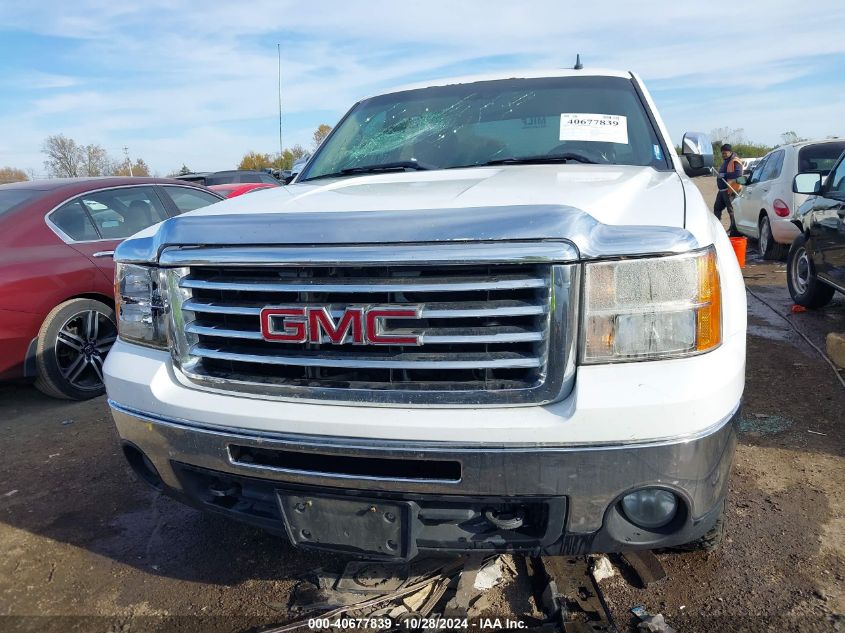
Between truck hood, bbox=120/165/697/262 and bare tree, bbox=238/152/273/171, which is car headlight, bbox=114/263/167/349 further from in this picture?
bare tree, bbox=238/152/273/171

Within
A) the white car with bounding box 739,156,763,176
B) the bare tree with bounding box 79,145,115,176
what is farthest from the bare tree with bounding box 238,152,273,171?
the white car with bounding box 739,156,763,176

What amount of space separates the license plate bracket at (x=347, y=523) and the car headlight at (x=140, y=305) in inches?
28.4

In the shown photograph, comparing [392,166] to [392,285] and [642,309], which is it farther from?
[642,309]

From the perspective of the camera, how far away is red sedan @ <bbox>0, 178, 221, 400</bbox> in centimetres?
432

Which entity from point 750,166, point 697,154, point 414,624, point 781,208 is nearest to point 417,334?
point 414,624

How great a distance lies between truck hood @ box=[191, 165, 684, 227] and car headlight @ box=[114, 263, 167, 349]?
30cm

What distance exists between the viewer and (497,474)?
5.87ft

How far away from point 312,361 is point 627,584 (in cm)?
141

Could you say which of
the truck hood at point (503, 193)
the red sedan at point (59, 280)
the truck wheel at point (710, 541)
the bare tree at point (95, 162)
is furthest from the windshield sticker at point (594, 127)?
the bare tree at point (95, 162)

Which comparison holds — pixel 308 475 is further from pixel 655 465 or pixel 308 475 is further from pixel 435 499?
pixel 655 465

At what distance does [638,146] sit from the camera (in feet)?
10.2

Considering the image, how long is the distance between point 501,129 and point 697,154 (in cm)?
111

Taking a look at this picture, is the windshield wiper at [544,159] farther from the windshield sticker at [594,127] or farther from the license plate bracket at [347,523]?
the license plate bracket at [347,523]

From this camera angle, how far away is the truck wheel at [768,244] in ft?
31.2
